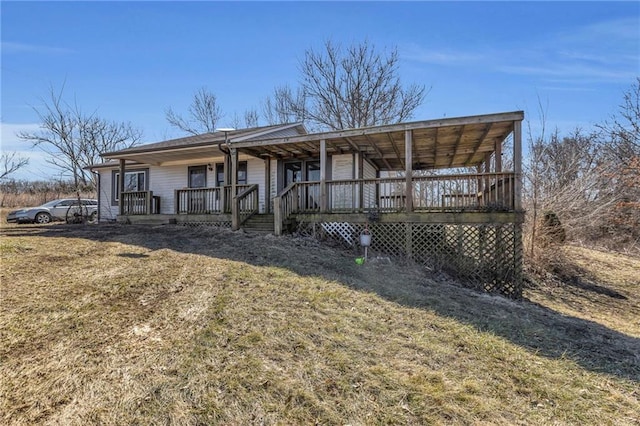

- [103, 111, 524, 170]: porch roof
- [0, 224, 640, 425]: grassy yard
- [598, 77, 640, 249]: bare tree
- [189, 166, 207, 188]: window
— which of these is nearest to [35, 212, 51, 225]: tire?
[103, 111, 524, 170]: porch roof

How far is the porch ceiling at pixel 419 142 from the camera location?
327 inches

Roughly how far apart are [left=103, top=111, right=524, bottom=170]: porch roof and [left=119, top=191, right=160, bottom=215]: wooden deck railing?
4.61 ft

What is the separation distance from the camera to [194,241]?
8.90 m

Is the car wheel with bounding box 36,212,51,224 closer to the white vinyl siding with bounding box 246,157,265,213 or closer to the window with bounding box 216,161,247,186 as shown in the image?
the window with bounding box 216,161,247,186

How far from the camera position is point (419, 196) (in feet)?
31.6

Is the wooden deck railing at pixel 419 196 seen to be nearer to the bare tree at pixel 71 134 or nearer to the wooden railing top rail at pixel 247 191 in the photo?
the wooden railing top rail at pixel 247 191

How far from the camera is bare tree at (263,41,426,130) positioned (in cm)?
2420

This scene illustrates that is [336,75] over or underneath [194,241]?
over

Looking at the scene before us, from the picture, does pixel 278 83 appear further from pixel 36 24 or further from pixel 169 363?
pixel 169 363

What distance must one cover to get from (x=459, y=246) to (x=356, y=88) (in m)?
18.4

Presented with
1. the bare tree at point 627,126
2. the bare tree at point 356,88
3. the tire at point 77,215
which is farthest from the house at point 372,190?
the bare tree at point 356,88

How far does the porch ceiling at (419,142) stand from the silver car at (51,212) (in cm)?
1274

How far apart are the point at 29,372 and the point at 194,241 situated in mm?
5972

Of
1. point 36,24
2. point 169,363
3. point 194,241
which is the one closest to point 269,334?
point 169,363
